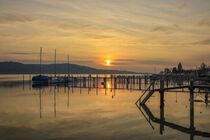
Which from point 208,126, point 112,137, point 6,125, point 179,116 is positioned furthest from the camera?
point 179,116

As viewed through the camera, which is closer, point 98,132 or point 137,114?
point 98,132

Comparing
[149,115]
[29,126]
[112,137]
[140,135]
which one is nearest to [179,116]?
[149,115]

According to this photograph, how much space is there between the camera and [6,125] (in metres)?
17.6

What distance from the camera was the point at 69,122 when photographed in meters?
18.5

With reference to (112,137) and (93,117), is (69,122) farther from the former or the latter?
(112,137)

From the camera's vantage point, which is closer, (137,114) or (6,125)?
(6,125)

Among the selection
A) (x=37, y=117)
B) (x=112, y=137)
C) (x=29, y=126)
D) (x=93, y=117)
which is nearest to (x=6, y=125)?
(x=29, y=126)

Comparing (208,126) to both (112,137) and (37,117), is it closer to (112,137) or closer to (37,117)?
(112,137)

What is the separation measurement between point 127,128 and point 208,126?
21.7 feet

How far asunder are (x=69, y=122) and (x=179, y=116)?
1077cm

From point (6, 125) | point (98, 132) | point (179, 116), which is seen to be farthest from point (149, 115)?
point (6, 125)

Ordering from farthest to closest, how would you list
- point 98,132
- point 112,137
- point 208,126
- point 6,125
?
point 6,125, point 208,126, point 98,132, point 112,137

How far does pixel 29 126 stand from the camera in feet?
56.7

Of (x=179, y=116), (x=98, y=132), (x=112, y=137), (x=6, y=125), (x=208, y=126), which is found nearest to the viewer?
(x=112, y=137)
